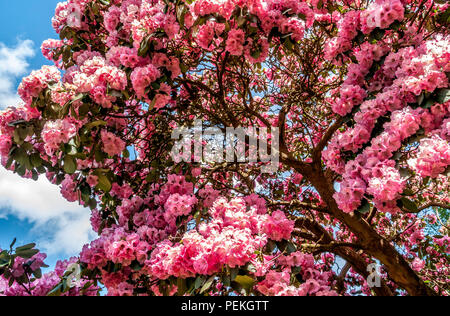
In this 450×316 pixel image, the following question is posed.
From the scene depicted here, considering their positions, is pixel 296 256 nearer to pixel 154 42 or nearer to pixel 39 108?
pixel 154 42

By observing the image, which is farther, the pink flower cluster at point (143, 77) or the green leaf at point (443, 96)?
the pink flower cluster at point (143, 77)

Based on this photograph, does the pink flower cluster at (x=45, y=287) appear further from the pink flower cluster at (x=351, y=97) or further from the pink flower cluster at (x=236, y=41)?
the pink flower cluster at (x=351, y=97)

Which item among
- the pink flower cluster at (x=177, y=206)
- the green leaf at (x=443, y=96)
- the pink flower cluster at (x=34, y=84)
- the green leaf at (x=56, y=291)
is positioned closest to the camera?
the green leaf at (x=443, y=96)

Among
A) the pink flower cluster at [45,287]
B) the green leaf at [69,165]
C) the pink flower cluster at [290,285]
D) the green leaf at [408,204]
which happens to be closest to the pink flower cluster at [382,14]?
the green leaf at [408,204]

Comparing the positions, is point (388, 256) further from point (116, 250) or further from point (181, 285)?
point (116, 250)

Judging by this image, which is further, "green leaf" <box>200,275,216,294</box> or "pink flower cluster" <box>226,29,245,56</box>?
"pink flower cluster" <box>226,29,245,56</box>

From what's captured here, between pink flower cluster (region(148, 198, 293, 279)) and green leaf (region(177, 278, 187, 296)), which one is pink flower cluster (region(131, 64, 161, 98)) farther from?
green leaf (region(177, 278, 187, 296))

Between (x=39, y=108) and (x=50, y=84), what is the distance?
0.75 ft

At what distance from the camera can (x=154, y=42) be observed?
270 centimetres

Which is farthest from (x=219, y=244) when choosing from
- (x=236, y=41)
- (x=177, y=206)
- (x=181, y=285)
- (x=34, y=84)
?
(x=34, y=84)

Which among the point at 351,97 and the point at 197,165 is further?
the point at 197,165

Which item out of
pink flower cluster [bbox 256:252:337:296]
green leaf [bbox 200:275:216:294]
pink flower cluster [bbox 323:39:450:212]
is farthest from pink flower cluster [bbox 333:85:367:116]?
green leaf [bbox 200:275:216:294]

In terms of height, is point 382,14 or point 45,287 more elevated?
point 382,14
